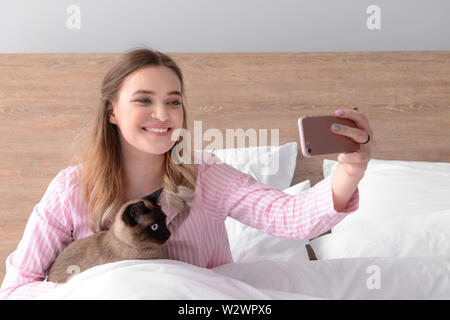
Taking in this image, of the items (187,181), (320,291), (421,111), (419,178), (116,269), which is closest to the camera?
(116,269)

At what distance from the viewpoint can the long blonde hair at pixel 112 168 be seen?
3.84ft

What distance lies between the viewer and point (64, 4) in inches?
77.5

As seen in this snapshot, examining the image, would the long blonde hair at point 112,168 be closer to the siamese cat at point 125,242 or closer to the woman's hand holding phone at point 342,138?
the siamese cat at point 125,242

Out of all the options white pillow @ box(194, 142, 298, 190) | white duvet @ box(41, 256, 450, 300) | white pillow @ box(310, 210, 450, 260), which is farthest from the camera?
white pillow @ box(194, 142, 298, 190)

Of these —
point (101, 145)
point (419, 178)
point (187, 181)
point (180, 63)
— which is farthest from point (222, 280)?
point (180, 63)

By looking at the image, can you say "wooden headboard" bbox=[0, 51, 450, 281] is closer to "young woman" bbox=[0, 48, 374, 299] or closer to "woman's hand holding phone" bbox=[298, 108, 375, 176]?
"young woman" bbox=[0, 48, 374, 299]

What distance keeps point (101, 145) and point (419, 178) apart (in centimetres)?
123

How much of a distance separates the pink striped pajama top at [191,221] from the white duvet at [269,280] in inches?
4.3

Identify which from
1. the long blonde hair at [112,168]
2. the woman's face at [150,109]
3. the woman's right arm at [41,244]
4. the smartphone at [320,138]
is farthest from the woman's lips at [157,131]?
the smartphone at [320,138]

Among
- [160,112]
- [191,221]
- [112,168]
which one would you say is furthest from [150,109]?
[191,221]

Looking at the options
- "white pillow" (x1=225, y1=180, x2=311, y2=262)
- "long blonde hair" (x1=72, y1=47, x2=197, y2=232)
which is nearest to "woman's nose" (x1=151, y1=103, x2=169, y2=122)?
"long blonde hair" (x1=72, y1=47, x2=197, y2=232)

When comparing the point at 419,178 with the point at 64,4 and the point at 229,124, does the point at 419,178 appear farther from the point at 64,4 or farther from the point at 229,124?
the point at 64,4

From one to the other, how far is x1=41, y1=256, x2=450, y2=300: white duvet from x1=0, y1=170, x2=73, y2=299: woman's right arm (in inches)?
5.7

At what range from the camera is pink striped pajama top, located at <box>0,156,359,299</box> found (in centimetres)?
109
